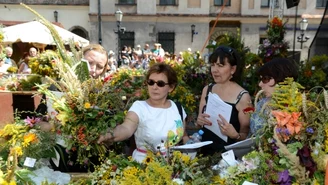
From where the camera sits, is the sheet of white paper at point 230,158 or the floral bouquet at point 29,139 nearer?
the sheet of white paper at point 230,158

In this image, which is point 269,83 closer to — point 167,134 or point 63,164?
point 167,134

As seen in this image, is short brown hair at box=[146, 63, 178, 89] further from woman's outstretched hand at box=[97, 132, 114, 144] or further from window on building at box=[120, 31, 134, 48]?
window on building at box=[120, 31, 134, 48]

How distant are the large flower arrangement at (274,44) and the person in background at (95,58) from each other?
156 inches

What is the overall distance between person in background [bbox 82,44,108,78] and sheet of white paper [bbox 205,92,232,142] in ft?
2.84

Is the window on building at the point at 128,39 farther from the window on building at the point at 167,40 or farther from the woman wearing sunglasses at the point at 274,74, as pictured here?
the woman wearing sunglasses at the point at 274,74

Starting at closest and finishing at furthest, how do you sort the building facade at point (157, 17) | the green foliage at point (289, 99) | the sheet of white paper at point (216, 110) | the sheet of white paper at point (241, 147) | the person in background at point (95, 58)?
the green foliage at point (289, 99)
the sheet of white paper at point (241, 147)
the sheet of white paper at point (216, 110)
the person in background at point (95, 58)
the building facade at point (157, 17)

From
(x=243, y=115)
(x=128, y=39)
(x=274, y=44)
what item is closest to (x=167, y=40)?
(x=128, y=39)

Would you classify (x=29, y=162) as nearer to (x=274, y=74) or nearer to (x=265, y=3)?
(x=274, y=74)

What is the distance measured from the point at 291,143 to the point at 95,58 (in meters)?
1.59

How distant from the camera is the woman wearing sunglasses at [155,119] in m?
2.18

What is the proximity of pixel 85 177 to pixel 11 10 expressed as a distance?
71.1 ft

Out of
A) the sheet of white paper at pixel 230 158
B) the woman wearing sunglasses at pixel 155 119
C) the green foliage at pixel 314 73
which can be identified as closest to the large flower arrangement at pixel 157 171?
the sheet of white paper at pixel 230 158

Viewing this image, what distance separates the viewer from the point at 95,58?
2.65 m

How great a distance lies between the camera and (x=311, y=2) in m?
20.6
